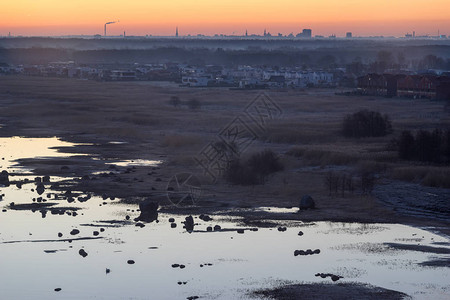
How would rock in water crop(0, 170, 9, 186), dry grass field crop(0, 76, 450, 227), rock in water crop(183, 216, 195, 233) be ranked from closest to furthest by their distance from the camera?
1. rock in water crop(183, 216, 195, 233)
2. dry grass field crop(0, 76, 450, 227)
3. rock in water crop(0, 170, 9, 186)

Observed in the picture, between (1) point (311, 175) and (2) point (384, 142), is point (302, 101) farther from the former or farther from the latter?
(1) point (311, 175)

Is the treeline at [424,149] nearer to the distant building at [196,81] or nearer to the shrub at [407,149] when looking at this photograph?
the shrub at [407,149]

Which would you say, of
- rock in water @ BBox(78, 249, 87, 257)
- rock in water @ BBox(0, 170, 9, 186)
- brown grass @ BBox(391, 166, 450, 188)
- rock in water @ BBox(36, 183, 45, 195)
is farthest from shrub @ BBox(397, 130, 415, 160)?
rock in water @ BBox(78, 249, 87, 257)

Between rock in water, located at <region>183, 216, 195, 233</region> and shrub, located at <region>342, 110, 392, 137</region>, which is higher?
shrub, located at <region>342, 110, 392, 137</region>
